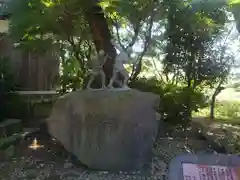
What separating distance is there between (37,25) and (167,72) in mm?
3164

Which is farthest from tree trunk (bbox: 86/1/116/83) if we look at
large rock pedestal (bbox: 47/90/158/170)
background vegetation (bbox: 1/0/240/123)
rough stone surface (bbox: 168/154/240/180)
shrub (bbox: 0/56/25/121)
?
rough stone surface (bbox: 168/154/240/180)

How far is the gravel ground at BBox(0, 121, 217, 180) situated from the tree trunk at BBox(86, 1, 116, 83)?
154 cm

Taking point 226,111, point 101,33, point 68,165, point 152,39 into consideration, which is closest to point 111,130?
point 68,165

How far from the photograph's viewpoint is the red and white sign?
1.94 metres

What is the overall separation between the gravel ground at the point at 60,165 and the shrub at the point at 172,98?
2.61ft

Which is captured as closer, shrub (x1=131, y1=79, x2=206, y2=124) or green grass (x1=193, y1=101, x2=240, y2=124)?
shrub (x1=131, y1=79, x2=206, y2=124)

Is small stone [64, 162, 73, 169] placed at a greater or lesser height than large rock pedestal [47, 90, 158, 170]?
lesser

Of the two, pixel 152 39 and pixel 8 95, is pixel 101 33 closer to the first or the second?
pixel 152 39

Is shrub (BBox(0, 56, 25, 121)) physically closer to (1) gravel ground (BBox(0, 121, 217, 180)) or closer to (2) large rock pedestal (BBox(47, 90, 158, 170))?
(1) gravel ground (BBox(0, 121, 217, 180))

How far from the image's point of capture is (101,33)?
19.3ft

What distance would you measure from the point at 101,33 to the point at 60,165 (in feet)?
7.98

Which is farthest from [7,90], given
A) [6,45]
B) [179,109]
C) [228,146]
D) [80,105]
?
[228,146]

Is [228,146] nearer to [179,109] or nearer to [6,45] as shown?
[179,109]

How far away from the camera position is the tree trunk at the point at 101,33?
5.52 meters
